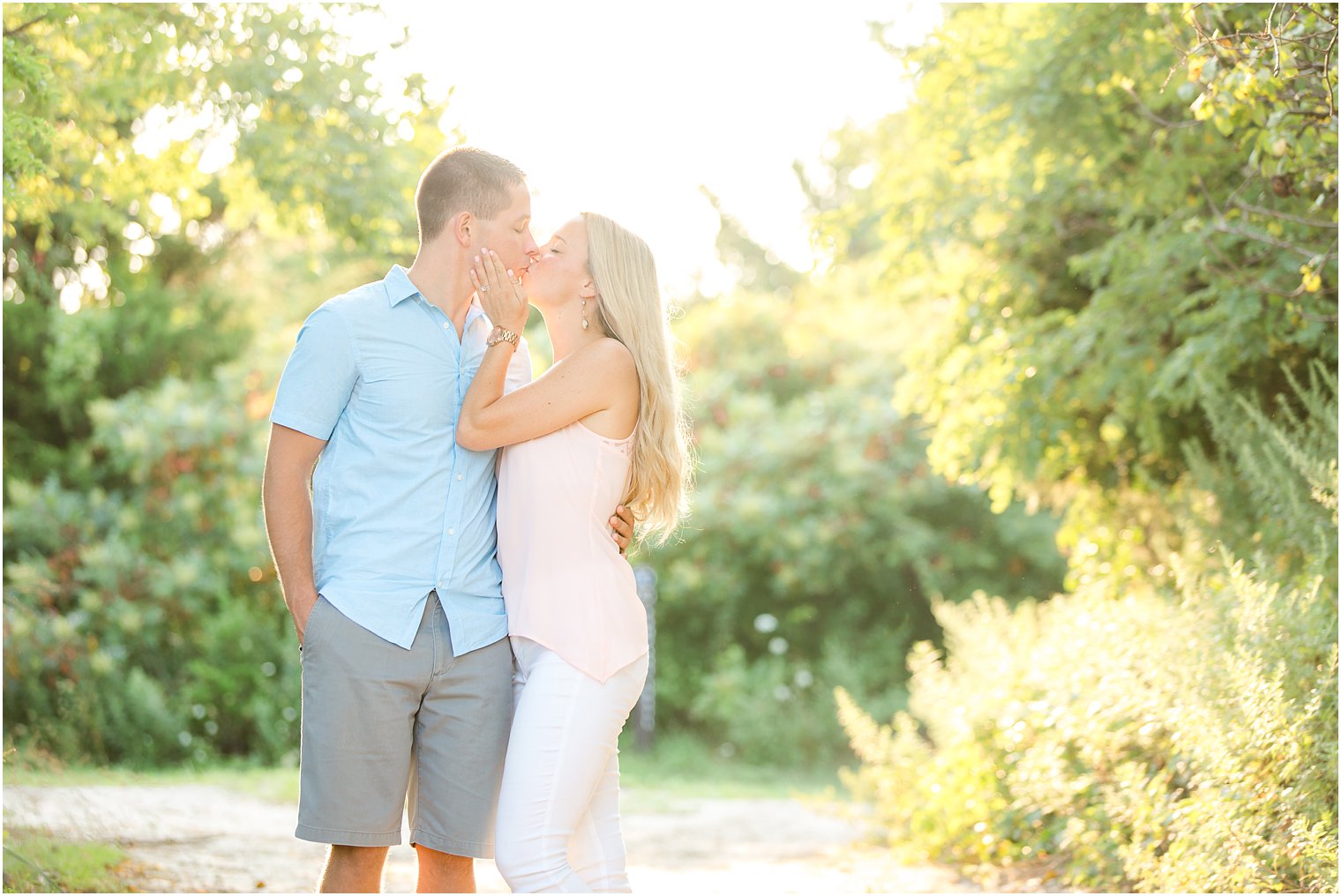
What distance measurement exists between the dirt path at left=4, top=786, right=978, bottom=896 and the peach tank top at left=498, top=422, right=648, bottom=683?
8.92 feet

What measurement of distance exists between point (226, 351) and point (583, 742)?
9.22 m

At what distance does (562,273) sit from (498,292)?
0.25 m

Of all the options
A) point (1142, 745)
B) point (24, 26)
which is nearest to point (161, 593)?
point (24, 26)

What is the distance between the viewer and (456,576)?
3.03m

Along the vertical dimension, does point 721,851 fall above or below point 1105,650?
below

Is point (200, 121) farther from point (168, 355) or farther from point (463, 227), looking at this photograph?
point (168, 355)

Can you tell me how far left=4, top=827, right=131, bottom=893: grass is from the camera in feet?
14.7

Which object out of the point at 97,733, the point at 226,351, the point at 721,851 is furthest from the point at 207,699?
the point at 721,851

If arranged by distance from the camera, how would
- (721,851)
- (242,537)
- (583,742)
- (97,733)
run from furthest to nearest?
(242,537), (97,733), (721,851), (583,742)

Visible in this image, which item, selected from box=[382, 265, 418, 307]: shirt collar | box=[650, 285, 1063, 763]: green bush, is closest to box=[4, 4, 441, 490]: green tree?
box=[382, 265, 418, 307]: shirt collar

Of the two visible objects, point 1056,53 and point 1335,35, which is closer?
point 1335,35

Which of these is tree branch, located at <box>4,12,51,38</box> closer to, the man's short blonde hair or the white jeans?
the man's short blonde hair

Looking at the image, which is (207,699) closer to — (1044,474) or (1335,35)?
(1044,474)

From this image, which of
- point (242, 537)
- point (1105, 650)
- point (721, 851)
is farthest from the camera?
point (242, 537)
